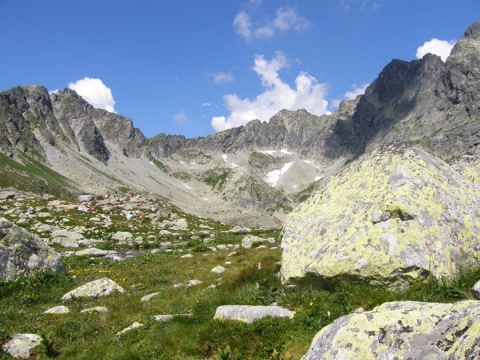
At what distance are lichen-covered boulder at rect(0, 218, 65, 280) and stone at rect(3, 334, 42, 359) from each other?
883 cm

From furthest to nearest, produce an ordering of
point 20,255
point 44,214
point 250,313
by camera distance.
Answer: point 44,214 → point 20,255 → point 250,313

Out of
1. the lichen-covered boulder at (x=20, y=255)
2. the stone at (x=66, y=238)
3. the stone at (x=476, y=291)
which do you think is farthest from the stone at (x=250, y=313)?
the stone at (x=66, y=238)

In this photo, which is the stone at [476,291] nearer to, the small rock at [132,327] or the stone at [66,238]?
the small rock at [132,327]

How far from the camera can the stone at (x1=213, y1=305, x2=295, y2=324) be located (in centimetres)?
853

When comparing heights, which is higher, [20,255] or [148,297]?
[148,297]

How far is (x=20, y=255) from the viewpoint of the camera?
1939cm

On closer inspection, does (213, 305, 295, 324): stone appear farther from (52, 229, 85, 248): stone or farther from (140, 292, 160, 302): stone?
(52, 229, 85, 248): stone

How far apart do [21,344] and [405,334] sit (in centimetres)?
1057

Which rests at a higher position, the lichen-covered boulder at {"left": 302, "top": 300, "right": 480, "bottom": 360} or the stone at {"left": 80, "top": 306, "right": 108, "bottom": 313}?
the lichen-covered boulder at {"left": 302, "top": 300, "right": 480, "bottom": 360}

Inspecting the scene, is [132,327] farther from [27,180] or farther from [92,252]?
[27,180]

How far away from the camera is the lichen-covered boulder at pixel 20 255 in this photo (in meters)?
18.6

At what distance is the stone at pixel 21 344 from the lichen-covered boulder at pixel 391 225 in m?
7.69

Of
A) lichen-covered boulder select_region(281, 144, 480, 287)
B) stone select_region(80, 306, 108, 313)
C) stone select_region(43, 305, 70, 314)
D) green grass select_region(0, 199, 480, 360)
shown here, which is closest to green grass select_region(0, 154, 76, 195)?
green grass select_region(0, 199, 480, 360)

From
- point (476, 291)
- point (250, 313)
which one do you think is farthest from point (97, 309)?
point (476, 291)
